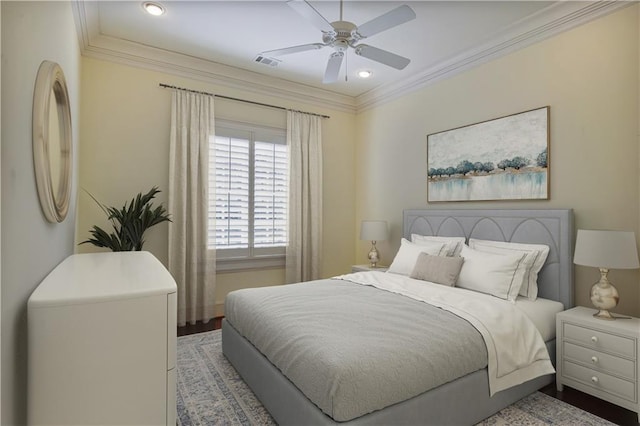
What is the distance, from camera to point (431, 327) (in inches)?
78.2

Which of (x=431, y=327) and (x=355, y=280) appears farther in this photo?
(x=355, y=280)

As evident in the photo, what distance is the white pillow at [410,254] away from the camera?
3.42 m

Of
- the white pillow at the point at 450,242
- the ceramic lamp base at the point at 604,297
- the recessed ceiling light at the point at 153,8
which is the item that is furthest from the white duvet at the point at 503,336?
the recessed ceiling light at the point at 153,8

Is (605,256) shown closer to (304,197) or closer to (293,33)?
(293,33)

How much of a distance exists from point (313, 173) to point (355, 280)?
196 cm

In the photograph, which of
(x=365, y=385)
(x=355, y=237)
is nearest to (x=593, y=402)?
(x=365, y=385)

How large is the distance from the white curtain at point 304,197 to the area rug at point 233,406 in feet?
6.61

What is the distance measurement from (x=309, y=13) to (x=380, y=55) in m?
0.73

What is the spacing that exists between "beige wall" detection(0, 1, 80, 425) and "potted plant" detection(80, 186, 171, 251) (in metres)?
1.82

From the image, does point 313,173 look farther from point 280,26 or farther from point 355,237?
point 280,26

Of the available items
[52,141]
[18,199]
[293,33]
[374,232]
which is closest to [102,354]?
[18,199]

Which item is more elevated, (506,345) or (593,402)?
(506,345)

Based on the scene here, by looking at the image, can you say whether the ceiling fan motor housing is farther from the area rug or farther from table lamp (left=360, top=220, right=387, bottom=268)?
the area rug

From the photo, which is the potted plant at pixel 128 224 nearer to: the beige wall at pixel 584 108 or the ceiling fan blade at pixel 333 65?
the ceiling fan blade at pixel 333 65
